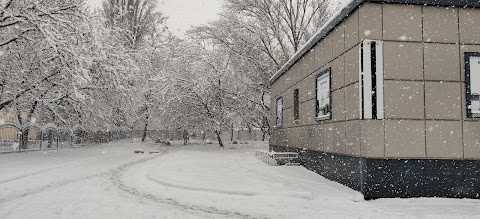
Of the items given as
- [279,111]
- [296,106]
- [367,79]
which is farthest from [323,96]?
[279,111]

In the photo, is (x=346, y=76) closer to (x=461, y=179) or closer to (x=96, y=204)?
(x=461, y=179)

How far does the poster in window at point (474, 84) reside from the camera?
8.25 meters

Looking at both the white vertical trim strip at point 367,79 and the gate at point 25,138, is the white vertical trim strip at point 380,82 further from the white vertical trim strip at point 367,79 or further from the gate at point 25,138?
the gate at point 25,138

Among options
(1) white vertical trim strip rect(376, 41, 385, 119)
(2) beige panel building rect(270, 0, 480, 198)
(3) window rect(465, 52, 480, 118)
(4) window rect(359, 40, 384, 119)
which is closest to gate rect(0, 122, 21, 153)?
(2) beige panel building rect(270, 0, 480, 198)

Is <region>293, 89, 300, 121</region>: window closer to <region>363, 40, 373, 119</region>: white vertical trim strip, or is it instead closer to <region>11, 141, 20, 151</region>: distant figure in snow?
<region>363, 40, 373, 119</region>: white vertical trim strip

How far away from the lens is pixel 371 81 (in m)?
8.20

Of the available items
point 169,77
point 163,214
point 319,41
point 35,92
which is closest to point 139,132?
point 169,77

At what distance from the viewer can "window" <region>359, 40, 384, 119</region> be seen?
8.09 m

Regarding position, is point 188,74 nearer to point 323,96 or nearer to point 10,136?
point 10,136

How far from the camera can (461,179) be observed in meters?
8.09

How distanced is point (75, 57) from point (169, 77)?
1590 cm

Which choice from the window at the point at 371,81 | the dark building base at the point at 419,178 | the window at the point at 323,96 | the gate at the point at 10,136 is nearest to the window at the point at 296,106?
the window at the point at 323,96

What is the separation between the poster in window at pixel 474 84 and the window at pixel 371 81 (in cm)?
207

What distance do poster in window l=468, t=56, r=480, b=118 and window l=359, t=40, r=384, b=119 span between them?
6.78 ft
